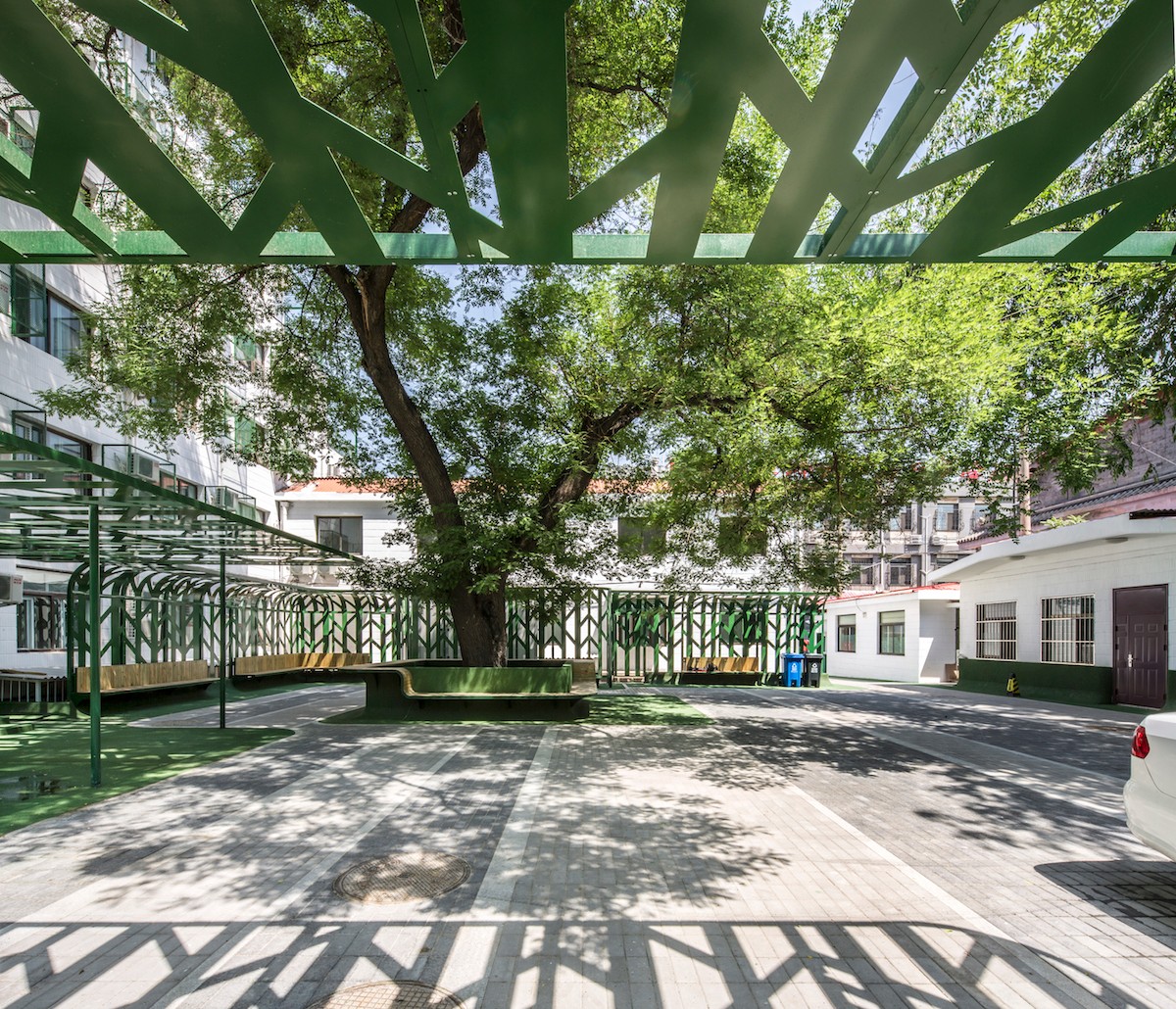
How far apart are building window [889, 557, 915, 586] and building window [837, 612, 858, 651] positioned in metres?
16.7

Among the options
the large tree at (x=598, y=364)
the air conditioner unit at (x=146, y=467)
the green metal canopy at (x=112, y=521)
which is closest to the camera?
the green metal canopy at (x=112, y=521)

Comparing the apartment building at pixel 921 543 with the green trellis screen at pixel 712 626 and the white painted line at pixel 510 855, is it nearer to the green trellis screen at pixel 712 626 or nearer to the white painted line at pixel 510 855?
the green trellis screen at pixel 712 626

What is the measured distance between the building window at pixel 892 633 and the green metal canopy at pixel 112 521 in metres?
22.5

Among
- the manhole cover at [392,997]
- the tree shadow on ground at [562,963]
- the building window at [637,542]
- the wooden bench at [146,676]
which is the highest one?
the building window at [637,542]

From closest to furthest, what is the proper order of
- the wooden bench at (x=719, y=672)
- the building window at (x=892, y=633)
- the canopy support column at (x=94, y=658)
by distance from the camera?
the canopy support column at (x=94, y=658)
the wooden bench at (x=719, y=672)
the building window at (x=892, y=633)

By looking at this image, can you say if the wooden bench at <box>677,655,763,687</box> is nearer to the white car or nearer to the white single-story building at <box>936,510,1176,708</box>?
the white single-story building at <box>936,510,1176,708</box>

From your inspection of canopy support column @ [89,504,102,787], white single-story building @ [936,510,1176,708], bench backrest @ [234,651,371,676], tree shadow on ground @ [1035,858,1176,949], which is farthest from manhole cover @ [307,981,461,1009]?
bench backrest @ [234,651,371,676]

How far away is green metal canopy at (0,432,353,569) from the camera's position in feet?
24.9

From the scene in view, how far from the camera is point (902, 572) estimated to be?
2061 inches

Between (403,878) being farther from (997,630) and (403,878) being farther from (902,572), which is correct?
(902,572)

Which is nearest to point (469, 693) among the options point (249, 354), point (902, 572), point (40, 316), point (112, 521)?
point (112, 521)

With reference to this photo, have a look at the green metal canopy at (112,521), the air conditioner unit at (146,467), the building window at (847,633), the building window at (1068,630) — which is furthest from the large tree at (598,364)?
the building window at (847,633)

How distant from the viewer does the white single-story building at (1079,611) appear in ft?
56.8

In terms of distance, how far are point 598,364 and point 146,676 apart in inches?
432
